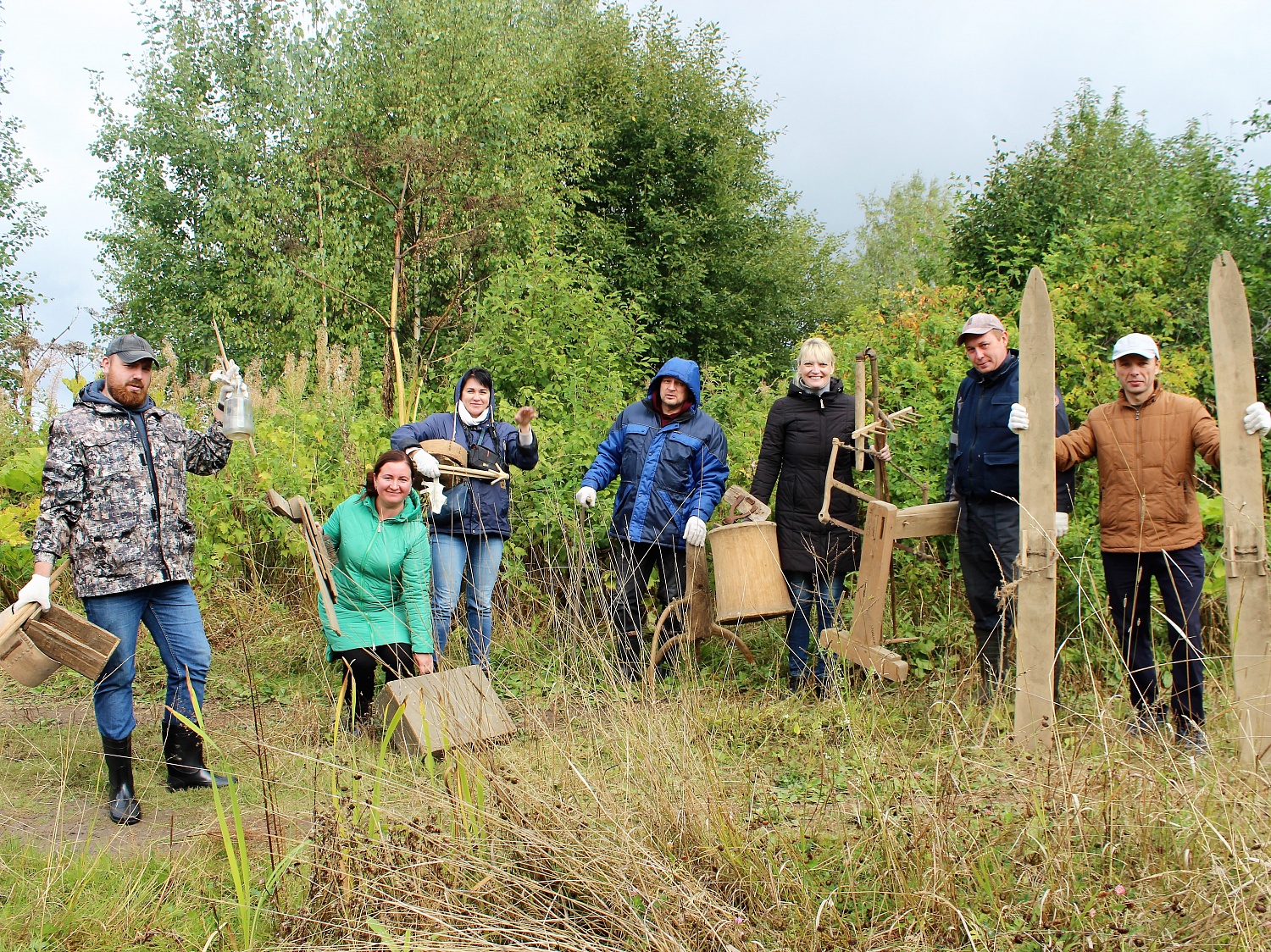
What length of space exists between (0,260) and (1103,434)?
20.8 meters

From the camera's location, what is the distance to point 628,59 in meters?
22.8

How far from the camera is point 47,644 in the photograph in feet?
11.2

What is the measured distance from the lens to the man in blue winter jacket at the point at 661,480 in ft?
16.3

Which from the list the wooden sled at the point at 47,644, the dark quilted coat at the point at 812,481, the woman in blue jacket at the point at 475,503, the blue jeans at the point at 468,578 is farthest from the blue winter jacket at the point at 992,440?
the wooden sled at the point at 47,644

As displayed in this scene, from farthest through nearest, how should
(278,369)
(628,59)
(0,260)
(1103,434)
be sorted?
(628,59) < (0,260) < (278,369) < (1103,434)

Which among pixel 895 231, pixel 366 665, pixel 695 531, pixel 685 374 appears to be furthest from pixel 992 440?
pixel 895 231

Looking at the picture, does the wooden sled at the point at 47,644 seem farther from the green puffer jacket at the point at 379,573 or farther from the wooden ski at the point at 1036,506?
the wooden ski at the point at 1036,506

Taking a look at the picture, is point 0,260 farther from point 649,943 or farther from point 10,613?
point 649,943

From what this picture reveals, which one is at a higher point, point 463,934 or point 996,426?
point 996,426

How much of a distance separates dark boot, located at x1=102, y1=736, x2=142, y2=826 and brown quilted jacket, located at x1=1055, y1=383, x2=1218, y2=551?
411 centimetres

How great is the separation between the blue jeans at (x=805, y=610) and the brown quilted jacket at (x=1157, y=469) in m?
1.34

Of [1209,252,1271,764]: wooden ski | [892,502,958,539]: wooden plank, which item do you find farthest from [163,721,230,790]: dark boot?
[1209,252,1271,764]: wooden ski

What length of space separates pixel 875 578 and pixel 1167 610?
4.07ft

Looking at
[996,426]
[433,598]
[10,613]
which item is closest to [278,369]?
[433,598]
